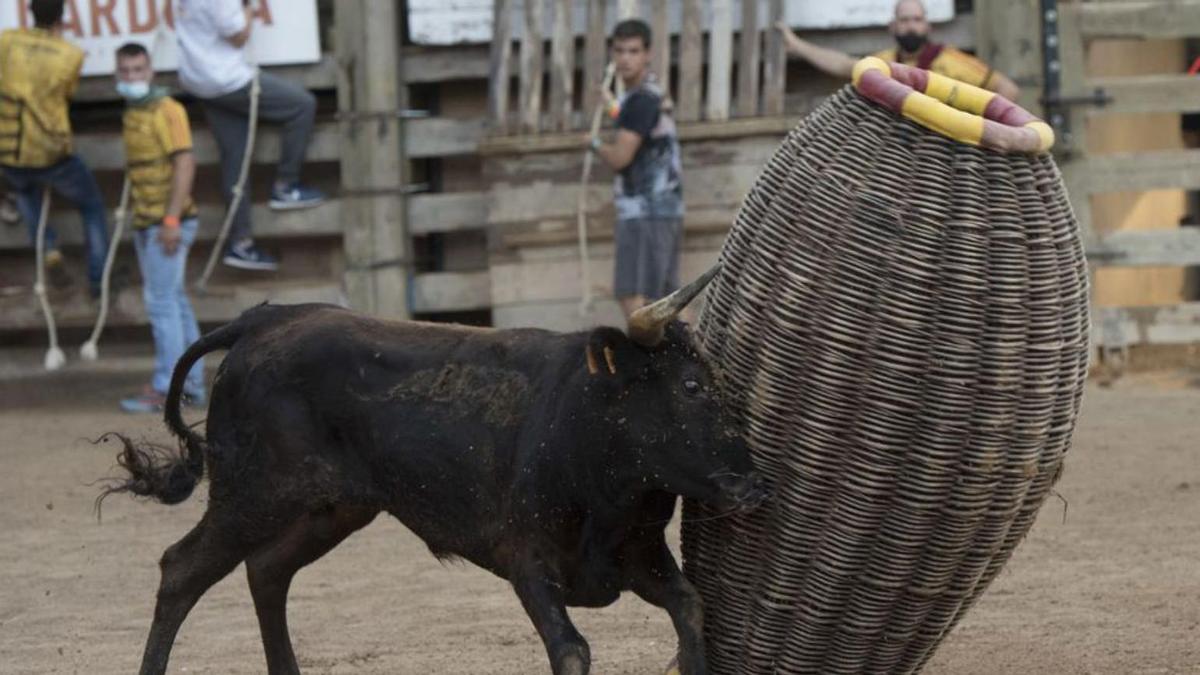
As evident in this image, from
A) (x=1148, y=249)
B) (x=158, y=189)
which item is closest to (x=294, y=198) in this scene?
(x=158, y=189)

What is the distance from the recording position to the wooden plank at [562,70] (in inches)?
451

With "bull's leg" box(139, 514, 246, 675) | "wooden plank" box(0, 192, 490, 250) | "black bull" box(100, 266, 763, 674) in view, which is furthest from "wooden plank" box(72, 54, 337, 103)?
"bull's leg" box(139, 514, 246, 675)

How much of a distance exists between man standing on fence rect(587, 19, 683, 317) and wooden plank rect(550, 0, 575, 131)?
0.69m

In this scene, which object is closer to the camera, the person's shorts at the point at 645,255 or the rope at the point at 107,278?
the person's shorts at the point at 645,255

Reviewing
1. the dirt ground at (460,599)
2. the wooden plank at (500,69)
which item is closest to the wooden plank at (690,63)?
the wooden plank at (500,69)

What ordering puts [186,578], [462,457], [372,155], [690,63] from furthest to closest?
[372,155]
[690,63]
[186,578]
[462,457]

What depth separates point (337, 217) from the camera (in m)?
12.0

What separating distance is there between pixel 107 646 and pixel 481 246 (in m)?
6.06

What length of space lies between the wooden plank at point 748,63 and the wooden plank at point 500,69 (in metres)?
A: 1.34

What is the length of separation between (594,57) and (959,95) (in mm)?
6783

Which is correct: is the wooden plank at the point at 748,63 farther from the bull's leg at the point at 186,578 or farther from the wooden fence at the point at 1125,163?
the bull's leg at the point at 186,578

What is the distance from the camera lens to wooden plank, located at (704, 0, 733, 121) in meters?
11.3

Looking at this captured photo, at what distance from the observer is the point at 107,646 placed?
6.46 metres

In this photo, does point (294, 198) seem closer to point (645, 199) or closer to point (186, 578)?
point (645, 199)
